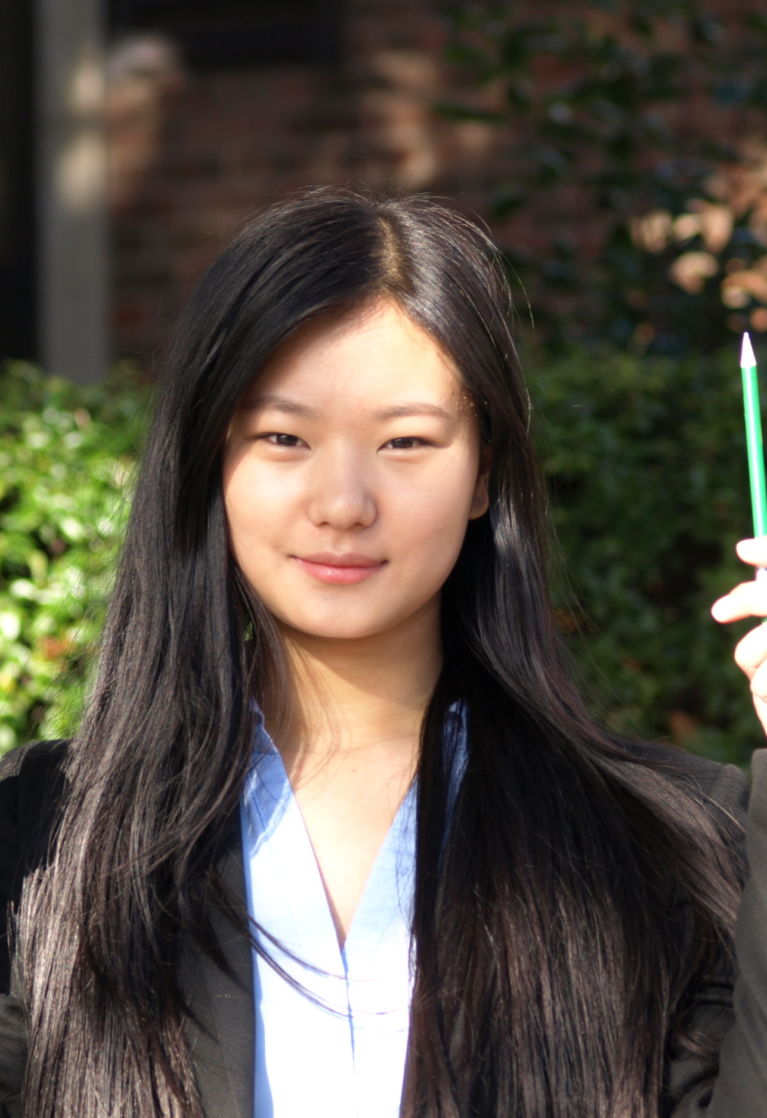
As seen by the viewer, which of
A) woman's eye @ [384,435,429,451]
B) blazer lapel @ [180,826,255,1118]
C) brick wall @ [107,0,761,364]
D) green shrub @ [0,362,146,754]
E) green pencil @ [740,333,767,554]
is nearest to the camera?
green pencil @ [740,333,767,554]

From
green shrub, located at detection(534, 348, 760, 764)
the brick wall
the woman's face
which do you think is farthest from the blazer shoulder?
the brick wall

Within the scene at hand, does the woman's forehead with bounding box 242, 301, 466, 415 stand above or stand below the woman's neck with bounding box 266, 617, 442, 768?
above

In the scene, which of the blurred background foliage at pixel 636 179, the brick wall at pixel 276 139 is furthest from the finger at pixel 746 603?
the brick wall at pixel 276 139

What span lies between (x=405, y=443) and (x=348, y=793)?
406 millimetres

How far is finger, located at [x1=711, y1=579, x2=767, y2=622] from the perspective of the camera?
4.80 ft

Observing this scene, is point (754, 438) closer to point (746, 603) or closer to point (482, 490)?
point (746, 603)

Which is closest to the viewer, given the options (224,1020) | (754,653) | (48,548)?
(754,653)

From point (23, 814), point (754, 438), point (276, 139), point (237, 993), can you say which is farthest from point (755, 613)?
point (276, 139)

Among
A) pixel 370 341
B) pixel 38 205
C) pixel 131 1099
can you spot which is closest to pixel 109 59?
pixel 38 205

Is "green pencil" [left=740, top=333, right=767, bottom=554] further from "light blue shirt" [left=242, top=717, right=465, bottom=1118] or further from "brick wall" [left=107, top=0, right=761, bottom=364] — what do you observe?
"brick wall" [left=107, top=0, right=761, bottom=364]

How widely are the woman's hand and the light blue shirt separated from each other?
18.4 inches

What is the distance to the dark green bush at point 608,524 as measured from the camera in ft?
9.37

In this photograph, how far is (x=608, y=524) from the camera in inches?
124

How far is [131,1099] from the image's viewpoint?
5.35 ft
